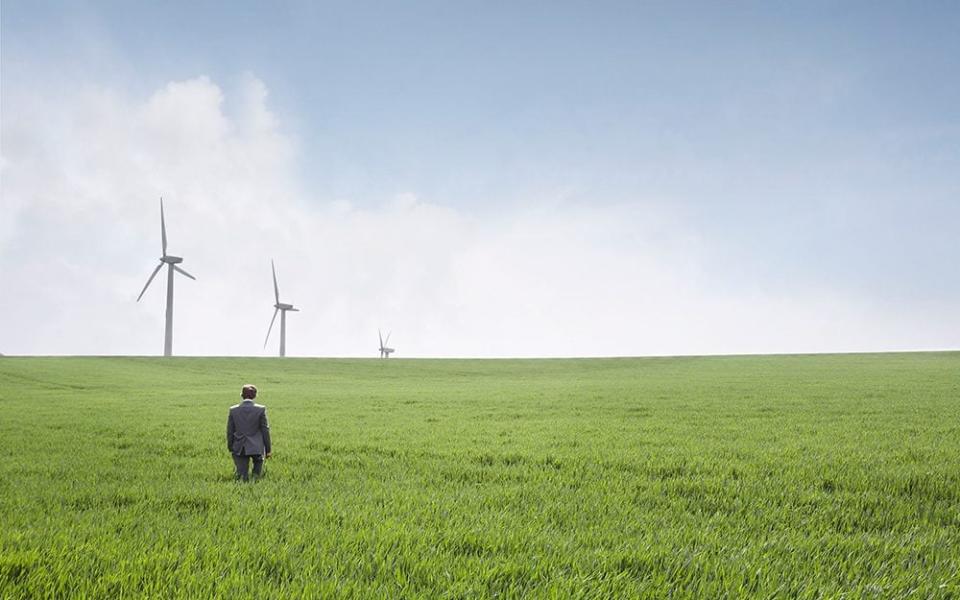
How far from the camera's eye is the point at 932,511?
8.07 m

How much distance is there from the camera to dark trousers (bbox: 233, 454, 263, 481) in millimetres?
10431

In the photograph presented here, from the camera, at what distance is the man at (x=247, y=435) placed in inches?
409

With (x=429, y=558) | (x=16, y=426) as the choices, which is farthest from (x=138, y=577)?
(x=16, y=426)

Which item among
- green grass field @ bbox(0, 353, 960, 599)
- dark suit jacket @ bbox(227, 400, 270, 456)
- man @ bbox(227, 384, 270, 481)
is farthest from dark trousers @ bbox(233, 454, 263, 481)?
green grass field @ bbox(0, 353, 960, 599)

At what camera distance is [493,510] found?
25.3 feet

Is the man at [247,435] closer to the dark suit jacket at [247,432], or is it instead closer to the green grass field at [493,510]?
the dark suit jacket at [247,432]

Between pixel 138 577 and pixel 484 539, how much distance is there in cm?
321

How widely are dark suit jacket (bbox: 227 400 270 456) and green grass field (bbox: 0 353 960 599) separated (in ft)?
2.00

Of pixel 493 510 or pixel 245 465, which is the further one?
pixel 245 465

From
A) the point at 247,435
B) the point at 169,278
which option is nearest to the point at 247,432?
the point at 247,435

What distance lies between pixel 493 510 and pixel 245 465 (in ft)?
16.9

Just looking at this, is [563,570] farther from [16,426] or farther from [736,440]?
[16,426]

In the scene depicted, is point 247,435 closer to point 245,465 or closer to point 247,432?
point 247,432

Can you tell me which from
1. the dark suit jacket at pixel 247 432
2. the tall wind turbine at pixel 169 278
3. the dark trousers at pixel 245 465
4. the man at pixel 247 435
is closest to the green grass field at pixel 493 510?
the dark trousers at pixel 245 465
